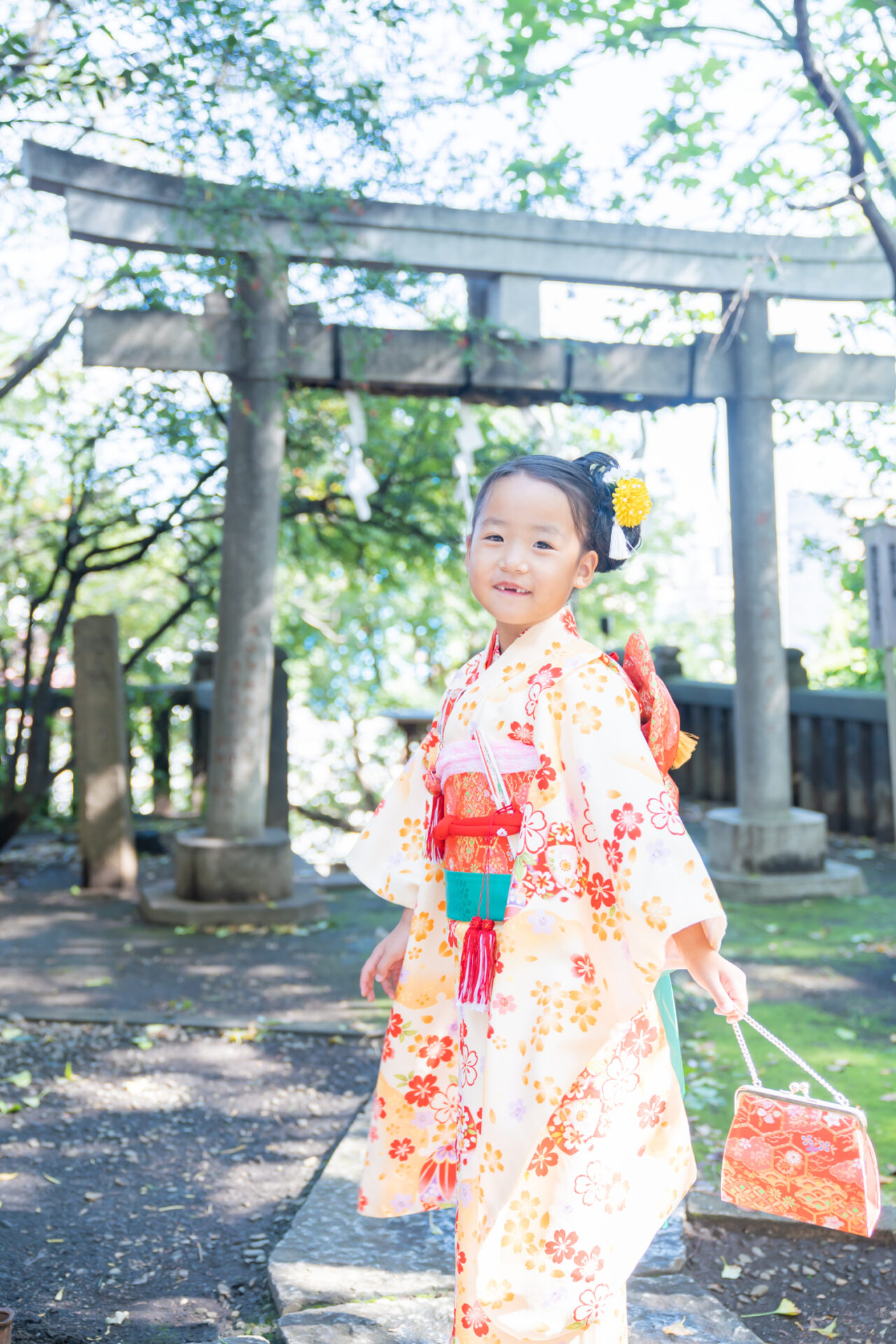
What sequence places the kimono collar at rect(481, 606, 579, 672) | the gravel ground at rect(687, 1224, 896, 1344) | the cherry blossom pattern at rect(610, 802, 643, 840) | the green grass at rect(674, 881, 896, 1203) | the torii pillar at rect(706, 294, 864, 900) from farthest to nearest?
the torii pillar at rect(706, 294, 864, 900) → the green grass at rect(674, 881, 896, 1203) → the gravel ground at rect(687, 1224, 896, 1344) → the kimono collar at rect(481, 606, 579, 672) → the cherry blossom pattern at rect(610, 802, 643, 840)

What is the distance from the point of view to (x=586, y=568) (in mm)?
2145

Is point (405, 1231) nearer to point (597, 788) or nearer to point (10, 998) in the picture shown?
point (597, 788)

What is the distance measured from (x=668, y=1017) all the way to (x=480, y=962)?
376mm

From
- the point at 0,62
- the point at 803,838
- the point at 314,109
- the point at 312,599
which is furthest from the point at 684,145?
the point at 312,599

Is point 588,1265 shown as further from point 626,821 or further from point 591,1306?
point 626,821

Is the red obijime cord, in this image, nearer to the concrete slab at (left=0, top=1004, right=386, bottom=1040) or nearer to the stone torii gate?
the concrete slab at (left=0, top=1004, right=386, bottom=1040)

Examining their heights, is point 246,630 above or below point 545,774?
above

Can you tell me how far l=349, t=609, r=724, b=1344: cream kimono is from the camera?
181 cm

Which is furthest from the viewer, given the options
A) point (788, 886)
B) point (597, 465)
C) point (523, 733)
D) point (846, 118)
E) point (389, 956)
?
point (788, 886)

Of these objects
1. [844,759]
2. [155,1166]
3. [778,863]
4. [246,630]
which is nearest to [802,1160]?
[155,1166]

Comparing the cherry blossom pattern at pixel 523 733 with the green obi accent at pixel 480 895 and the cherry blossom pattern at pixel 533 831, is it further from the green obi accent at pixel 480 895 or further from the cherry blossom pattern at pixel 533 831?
the green obi accent at pixel 480 895

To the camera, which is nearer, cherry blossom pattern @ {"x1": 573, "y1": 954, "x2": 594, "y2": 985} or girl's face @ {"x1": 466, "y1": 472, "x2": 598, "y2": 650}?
cherry blossom pattern @ {"x1": 573, "y1": 954, "x2": 594, "y2": 985}

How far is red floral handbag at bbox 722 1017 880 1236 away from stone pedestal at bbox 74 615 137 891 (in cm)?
534

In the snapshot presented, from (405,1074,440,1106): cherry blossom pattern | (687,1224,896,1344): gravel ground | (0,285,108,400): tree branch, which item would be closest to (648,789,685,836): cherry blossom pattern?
(405,1074,440,1106): cherry blossom pattern
